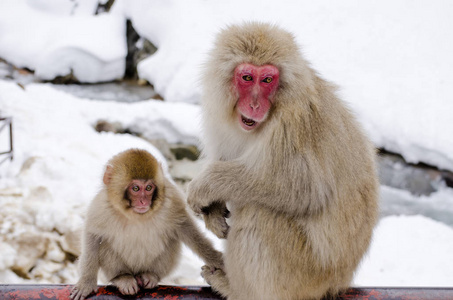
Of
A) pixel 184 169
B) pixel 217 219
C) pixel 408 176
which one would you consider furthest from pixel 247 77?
pixel 408 176

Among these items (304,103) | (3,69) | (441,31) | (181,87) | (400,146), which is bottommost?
(3,69)

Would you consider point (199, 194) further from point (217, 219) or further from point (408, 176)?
point (408, 176)

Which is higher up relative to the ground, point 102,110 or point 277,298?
point 277,298

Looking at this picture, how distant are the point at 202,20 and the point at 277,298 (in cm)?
743

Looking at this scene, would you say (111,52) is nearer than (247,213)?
No

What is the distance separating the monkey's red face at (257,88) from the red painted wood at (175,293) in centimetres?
69

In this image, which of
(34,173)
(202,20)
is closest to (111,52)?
(202,20)

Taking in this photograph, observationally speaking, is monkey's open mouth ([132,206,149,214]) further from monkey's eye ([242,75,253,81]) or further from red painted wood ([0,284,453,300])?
monkey's eye ([242,75,253,81])

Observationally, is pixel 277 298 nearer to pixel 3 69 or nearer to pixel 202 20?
pixel 202 20

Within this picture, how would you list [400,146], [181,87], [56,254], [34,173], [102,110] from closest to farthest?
[56,254], [34,173], [400,146], [102,110], [181,87]

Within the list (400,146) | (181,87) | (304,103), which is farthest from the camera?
(181,87)

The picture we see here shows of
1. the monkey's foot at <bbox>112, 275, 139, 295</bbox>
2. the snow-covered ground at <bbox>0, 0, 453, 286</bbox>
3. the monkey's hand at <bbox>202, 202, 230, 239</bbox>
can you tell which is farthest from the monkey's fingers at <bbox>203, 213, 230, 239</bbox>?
the snow-covered ground at <bbox>0, 0, 453, 286</bbox>

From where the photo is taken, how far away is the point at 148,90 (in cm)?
877

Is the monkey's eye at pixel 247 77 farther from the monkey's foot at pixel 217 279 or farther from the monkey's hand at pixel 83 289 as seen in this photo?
the monkey's hand at pixel 83 289
